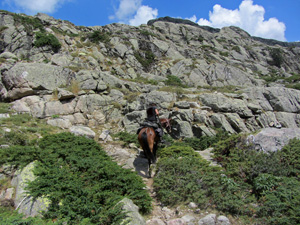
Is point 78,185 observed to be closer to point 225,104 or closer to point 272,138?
point 272,138

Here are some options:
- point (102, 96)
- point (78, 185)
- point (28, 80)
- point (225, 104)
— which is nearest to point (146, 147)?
point (78, 185)

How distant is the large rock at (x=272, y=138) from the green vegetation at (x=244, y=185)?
506 mm

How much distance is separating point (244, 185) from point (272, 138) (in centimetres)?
385

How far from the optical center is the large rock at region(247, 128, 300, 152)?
311 inches

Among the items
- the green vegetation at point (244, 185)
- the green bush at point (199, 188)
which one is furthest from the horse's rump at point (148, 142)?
the green bush at point (199, 188)

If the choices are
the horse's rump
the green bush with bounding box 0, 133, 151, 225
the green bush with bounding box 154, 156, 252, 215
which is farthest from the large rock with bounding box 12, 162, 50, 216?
the horse's rump

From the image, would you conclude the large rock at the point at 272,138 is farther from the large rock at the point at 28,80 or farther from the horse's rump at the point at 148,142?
the large rock at the point at 28,80

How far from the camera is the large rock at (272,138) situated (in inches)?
311

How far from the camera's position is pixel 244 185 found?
5660 millimetres

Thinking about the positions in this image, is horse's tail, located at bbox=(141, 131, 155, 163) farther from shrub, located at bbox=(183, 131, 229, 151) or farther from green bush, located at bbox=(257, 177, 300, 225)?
shrub, located at bbox=(183, 131, 229, 151)

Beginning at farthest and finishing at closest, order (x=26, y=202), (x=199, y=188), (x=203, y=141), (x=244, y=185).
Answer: (x=203, y=141), (x=244, y=185), (x=199, y=188), (x=26, y=202)

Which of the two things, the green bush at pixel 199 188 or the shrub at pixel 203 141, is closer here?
the green bush at pixel 199 188

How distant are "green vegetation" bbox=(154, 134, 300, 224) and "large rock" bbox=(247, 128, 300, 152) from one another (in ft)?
1.66

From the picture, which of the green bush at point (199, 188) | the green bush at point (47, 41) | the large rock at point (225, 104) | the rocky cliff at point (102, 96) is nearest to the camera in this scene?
the green bush at point (199, 188)
